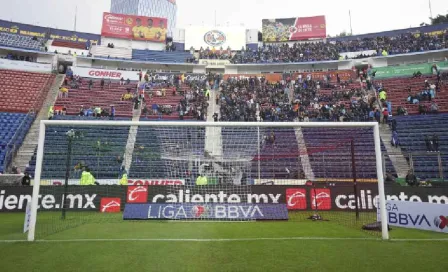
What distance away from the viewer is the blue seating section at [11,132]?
22028 mm

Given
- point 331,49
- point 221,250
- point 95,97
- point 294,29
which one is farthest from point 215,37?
point 221,250

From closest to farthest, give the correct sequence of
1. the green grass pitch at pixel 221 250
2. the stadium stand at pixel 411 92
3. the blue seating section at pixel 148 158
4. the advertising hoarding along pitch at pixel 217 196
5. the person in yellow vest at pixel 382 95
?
the green grass pitch at pixel 221 250 → the advertising hoarding along pitch at pixel 217 196 → the blue seating section at pixel 148 158 → the stadium stand at pixel 411 92 → the person in yellow vest at pixel 382 95

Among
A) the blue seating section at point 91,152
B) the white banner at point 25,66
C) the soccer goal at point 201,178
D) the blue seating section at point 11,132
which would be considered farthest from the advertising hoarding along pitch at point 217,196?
the white banner at point 25,66

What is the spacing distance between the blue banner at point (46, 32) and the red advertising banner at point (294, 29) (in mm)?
23758

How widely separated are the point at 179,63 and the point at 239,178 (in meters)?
29.7

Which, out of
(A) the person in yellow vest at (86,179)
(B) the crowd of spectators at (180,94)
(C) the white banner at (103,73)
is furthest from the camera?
(C) the white banner at (103,73)

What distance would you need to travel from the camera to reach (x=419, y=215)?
34.4ft

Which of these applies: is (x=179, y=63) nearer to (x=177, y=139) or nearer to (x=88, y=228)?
(x=177, y=139)

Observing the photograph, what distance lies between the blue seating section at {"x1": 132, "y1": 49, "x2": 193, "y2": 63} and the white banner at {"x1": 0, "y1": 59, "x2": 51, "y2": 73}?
10.4m

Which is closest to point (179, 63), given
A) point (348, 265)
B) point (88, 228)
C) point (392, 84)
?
point (392, 84)

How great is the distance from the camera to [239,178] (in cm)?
1403

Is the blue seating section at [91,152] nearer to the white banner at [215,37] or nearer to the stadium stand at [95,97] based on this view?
the stadium stand at [95,97]

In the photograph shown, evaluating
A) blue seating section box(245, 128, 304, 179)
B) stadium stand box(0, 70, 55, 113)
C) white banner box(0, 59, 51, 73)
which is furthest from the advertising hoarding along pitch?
white banner box(0, 59, 51, 73)

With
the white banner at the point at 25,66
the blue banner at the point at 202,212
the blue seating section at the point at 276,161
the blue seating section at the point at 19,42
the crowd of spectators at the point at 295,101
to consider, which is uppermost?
the blue seating section at the point at 19,42
